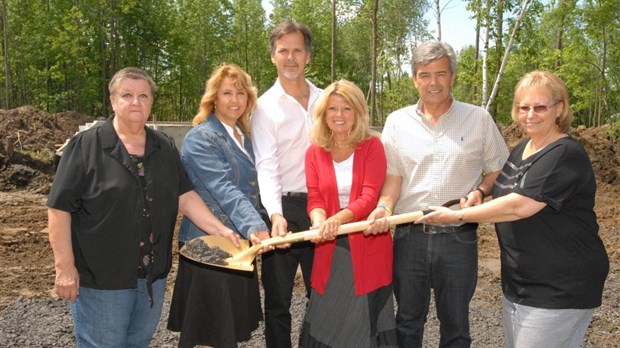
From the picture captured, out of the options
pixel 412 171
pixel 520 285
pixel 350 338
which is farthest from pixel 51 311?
pixel 520 285

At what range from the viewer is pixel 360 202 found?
3455mm

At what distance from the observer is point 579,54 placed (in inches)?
915

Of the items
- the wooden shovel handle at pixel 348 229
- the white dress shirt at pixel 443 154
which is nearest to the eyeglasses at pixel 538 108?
the white dress shirt at pixel 443 154

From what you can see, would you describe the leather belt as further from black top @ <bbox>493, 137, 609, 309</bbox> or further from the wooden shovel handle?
black top @ <bbox>493, 137, 609, 309</bbox>

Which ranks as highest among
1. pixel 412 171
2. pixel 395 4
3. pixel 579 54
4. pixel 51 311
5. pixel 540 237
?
pixel 395 4

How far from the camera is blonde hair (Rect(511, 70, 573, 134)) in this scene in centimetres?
295

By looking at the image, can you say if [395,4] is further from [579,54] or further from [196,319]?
[196,319]

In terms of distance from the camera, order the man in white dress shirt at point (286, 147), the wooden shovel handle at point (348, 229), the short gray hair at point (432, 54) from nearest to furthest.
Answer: the wooden shovel handle at point (348, 229), the short gray hair at point (432, 54), the man in white dress shirt at point (286, 147)

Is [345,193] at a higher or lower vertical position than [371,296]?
higher

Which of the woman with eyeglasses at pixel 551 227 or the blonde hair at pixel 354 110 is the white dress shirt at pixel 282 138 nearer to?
the blonde hair at pixel 354 110

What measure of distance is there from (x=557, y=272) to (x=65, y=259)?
254 cm

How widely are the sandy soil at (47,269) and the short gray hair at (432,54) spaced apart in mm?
2610

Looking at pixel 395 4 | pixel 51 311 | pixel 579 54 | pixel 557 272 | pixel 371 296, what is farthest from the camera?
pixel 395 4

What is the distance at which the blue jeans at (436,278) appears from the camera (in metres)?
3.51
